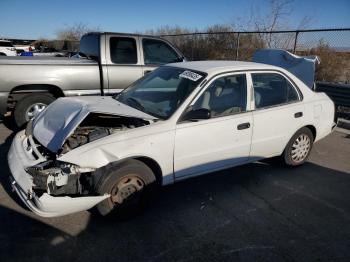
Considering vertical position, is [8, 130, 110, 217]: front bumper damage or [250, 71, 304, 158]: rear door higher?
[250, 71, 304, 158]: rear door

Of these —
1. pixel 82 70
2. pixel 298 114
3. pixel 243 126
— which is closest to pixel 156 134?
pixel 243 126

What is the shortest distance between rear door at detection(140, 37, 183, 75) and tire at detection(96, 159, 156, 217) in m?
4.08

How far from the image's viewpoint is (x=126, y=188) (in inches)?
134

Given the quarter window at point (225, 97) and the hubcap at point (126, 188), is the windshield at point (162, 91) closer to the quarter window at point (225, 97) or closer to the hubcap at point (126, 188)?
the quarter window at point (225, 97)

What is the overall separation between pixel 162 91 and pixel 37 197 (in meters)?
2.00

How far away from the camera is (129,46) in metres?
7.04

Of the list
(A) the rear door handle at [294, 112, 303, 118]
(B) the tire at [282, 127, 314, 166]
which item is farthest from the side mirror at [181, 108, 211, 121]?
(B) the tire at [282, 127, 314, 166]

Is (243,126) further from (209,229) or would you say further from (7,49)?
(7,49)

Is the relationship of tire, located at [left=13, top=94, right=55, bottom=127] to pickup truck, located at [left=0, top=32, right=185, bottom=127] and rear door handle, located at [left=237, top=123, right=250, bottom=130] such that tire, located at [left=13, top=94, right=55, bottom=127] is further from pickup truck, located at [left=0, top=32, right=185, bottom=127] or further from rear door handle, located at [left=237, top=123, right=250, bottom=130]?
rear door handle, located at [left=237, top=123, right=250, bottom=130]

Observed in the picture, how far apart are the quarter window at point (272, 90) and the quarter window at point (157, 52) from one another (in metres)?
3.32

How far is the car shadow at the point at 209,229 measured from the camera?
2.98m

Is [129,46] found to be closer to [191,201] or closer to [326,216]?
[191,201]

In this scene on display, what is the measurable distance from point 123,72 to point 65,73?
3.92ft

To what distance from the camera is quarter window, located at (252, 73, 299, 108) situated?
171 inches
